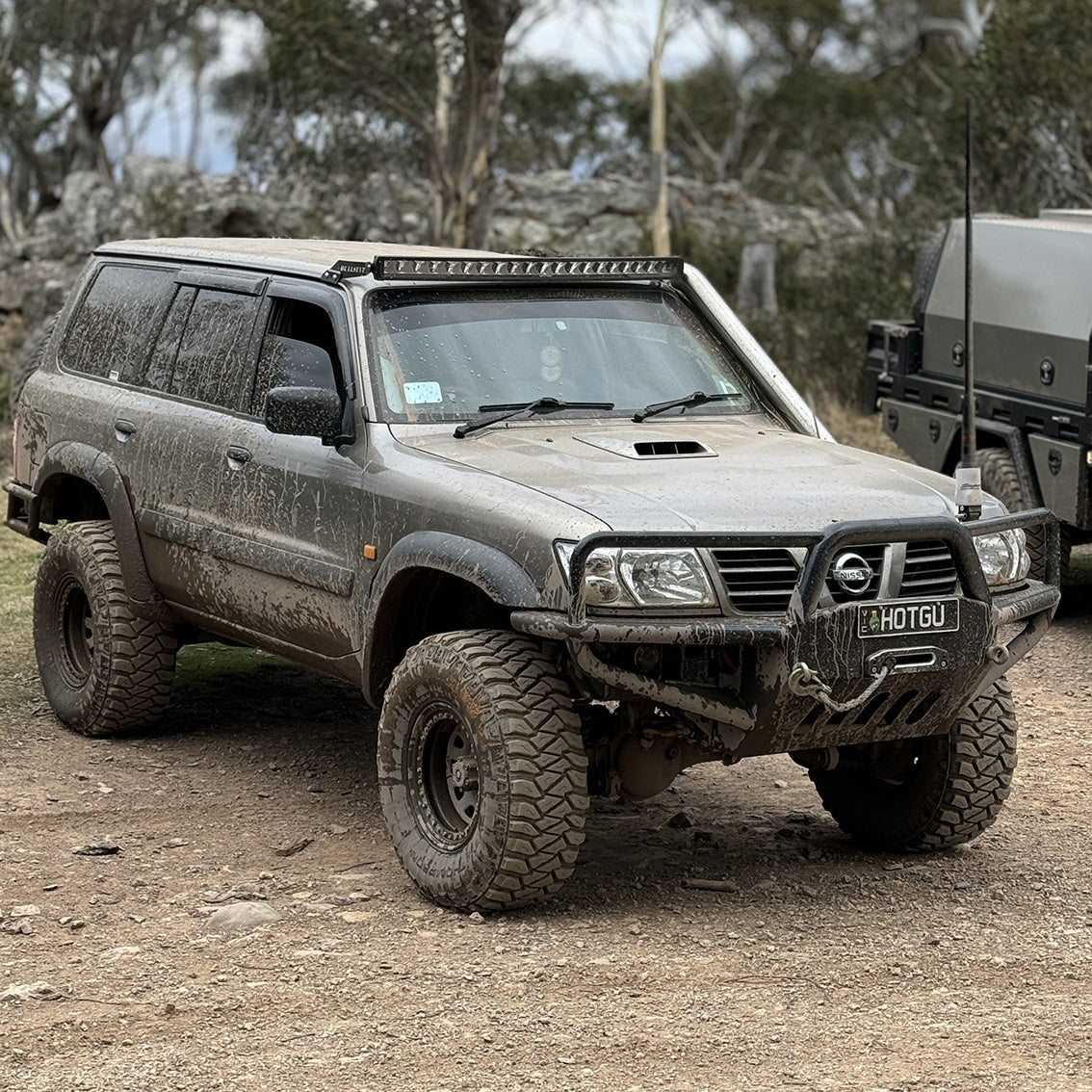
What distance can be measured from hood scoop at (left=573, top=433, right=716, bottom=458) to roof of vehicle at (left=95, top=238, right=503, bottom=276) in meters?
0.93

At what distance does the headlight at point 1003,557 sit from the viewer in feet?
17.6

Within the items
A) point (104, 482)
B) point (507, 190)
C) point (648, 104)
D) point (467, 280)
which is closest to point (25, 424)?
point (104, 482)

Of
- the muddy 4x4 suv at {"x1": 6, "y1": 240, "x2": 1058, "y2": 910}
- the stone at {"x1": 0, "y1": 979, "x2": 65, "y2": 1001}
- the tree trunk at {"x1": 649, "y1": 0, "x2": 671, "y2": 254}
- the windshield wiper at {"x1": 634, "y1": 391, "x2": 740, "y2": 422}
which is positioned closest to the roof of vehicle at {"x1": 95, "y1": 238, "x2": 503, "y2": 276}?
the muddy 4x4 suv at {"x1": 6, "y1": 240, "x2": 1058, "y2": 910}

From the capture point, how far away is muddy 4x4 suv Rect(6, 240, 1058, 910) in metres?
4.91

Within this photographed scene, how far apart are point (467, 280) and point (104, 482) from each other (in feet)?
5.76

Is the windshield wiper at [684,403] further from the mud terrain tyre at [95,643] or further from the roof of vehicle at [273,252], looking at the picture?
the mud terrain tyre at [95,643]

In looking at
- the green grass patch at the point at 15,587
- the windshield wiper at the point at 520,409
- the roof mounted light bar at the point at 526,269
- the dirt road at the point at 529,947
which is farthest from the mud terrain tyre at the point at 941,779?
the green grass patch at the point at 15,587

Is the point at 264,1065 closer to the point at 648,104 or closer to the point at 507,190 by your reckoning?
the point at 507,190

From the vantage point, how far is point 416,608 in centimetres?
580

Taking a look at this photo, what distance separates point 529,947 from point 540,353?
1985 millimetres

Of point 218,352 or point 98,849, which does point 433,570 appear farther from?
point 218,352

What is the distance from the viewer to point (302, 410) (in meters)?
5.64

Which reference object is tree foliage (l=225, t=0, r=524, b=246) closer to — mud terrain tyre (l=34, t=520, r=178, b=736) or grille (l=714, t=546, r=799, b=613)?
mud terrain tyre (l=34, t=520, r=178, b=736)

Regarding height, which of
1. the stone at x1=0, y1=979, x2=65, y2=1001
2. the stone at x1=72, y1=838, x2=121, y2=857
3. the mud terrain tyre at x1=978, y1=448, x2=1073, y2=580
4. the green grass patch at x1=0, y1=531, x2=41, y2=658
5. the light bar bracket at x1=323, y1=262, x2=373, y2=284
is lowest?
the green grass patch at x1=0, y1=531, x2=41, y2=658
